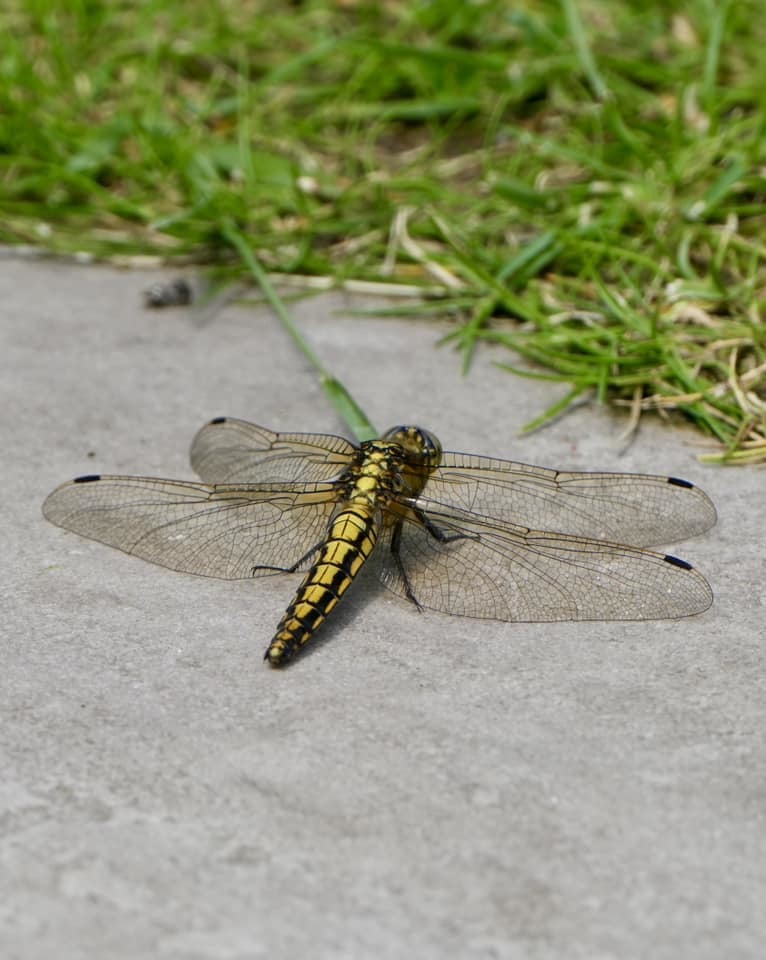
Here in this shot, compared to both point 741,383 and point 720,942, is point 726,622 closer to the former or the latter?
point 720,942

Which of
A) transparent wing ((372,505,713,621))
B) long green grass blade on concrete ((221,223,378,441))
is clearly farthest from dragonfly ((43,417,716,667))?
long green grass blade on concrete ((221,223,378,441))

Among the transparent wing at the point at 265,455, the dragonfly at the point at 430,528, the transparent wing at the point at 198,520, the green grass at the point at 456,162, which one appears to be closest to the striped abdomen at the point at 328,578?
the dragonfly at the point at 430,528

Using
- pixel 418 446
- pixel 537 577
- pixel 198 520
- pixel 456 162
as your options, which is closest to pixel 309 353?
pixel 418 446

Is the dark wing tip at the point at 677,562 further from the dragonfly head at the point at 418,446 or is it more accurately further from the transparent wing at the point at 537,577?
the dragonfly head at the point at 418,446

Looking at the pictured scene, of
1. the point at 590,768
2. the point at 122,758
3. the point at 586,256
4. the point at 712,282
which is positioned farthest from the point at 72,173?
the point at 590,768

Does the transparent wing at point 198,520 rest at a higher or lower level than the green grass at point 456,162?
lower

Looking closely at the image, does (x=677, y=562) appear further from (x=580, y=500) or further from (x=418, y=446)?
(x=418, y=446)

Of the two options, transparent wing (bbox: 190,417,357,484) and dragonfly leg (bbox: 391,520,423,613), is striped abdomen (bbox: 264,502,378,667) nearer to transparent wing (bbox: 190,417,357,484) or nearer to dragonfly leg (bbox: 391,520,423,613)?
dragonfly leg (bbox: 391,520,423,613)
